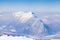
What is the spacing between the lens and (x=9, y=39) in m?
37.7

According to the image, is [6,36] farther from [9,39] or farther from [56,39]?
[56,39]

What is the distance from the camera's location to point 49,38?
117 ft

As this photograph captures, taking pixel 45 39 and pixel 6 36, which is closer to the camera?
pixel 45 39

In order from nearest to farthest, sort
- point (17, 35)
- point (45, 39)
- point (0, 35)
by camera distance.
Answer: point (45, 39) → point (17, 35) → point (0, 35)

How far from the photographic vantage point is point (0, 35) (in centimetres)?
3959

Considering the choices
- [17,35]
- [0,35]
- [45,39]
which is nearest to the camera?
[45,39]

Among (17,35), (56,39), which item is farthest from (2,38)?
(56,39)

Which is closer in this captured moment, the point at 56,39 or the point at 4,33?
the point at 56,39

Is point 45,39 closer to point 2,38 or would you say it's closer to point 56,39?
Result: point 56,39

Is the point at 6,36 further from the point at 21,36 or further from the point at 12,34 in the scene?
the point at 21,36

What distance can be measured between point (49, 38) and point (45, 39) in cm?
141

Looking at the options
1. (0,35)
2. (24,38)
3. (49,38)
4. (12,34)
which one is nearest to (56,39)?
(49,38)

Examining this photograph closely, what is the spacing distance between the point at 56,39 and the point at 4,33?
8.81 meters

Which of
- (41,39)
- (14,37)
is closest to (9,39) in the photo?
(14,37)
